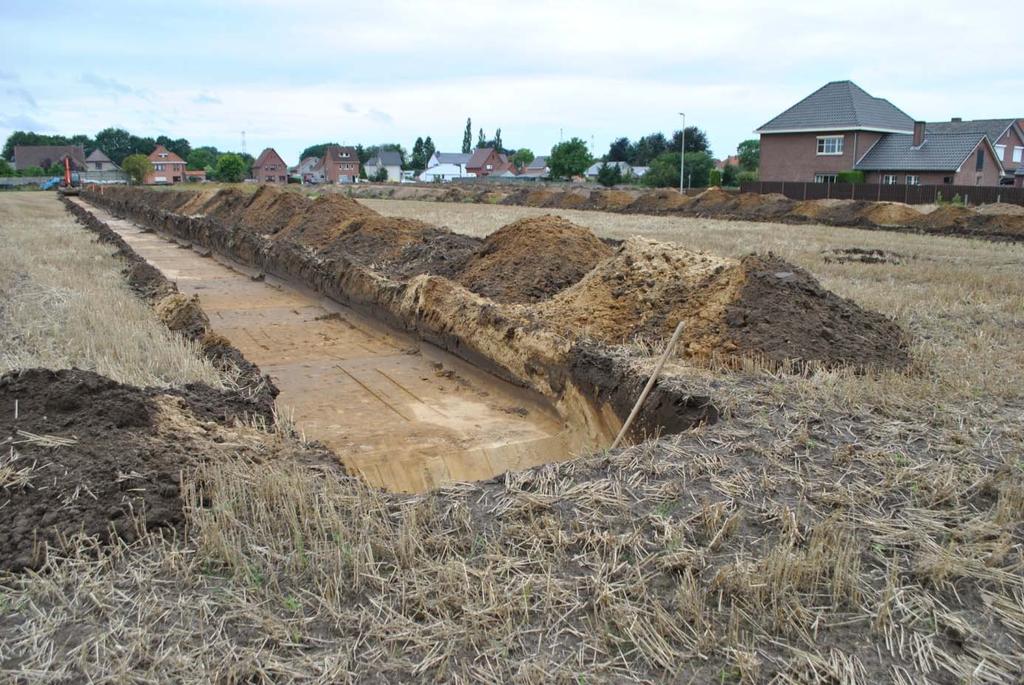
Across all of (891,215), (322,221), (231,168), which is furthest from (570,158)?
(322,221)

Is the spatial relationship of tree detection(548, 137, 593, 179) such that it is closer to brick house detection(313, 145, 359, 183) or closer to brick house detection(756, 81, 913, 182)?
brick house detection(756, 81, 913, 182)

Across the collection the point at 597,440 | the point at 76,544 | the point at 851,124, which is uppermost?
the point at 851,124

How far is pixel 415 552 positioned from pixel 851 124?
48306 mm

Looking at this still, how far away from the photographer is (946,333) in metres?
7.83

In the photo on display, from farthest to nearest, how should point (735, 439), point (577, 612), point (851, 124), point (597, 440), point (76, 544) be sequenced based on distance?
point (851, 124)
point (597, 440)
point (735, 439)
point (76, 544)
point (577, 612)

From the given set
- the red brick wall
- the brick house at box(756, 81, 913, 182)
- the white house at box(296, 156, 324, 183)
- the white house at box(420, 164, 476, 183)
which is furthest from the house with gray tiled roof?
the white house at box(296, 156, 324, 183)

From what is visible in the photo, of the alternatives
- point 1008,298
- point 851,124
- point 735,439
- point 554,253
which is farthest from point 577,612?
point 851,124

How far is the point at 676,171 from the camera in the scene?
224 ft

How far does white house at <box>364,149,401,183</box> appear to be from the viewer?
5187 inches

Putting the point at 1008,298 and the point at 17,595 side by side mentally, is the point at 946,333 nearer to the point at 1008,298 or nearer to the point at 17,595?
the point at 1008,298

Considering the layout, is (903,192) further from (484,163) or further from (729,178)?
(484,163)

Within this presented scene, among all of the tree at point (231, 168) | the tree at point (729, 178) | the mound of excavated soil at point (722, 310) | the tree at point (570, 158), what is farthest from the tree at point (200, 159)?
the mound of excavated soil at point (722, 310)

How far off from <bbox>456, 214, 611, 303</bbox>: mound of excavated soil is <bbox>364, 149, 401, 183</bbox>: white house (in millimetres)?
122543

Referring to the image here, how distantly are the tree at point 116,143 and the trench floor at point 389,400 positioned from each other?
146705 mm
